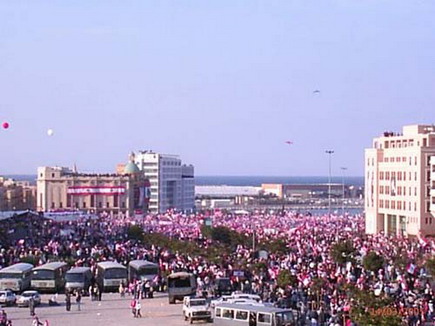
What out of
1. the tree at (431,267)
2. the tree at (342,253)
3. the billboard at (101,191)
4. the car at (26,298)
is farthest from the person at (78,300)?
the billboard at (101,191)

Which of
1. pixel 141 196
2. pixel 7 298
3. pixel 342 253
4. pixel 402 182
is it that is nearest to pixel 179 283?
pixel 7 298

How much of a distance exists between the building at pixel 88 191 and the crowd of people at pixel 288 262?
5242 cm

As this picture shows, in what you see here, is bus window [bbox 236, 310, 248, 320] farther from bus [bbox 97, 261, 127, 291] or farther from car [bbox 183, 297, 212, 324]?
bus [bbox 97, 261, 127, 291]

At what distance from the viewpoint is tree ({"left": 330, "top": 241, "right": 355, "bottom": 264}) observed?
42.8 metres

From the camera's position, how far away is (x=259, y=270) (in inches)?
1596

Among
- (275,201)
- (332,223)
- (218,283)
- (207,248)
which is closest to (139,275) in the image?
(218,283)

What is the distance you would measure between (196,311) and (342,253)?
49.7 ft

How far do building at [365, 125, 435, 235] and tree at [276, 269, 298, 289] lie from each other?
117 feet

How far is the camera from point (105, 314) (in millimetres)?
31891

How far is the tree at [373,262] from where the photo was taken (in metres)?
39.9

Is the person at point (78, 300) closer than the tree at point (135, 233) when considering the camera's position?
Yes

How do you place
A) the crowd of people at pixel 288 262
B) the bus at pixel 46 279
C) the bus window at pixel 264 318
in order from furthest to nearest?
the bus at pixel 46 279
the crowd of people at pixel 288 262
the bus window at pixel 264 318

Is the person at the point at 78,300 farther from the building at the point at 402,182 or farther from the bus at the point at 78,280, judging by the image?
the building at the point at 402,182
